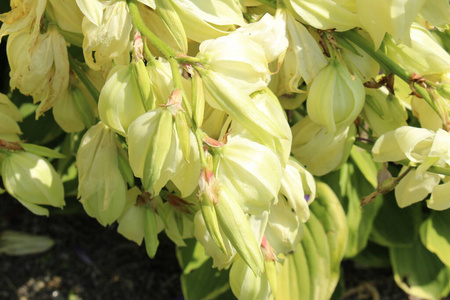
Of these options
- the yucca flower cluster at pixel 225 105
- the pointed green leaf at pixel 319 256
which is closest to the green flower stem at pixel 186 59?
the yucca flower cluster at pixel 225 105

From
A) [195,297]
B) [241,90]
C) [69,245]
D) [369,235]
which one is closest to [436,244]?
[369,235]

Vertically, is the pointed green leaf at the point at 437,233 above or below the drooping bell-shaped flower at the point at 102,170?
below

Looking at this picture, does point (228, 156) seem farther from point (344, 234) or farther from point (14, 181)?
point (344, 234)

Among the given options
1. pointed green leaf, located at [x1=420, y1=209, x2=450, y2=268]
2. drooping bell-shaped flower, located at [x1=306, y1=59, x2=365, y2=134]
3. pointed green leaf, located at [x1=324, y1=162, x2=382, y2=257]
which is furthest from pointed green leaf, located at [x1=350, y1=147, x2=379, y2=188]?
drooping bell-shaped flower, located at [x1=306, y1=59, x2=365, y2=134]

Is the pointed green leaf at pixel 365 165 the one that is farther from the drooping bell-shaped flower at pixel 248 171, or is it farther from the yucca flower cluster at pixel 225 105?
the drooping bell-shaped flower at pixel 248 171

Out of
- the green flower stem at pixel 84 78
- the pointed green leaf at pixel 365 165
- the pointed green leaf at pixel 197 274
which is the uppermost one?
Answer: the green flower stem at pixel 84 78

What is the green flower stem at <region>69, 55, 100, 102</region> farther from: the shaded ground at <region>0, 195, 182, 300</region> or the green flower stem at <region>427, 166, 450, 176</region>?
the shaded ground at <region>0, 195, 182, 300</region>

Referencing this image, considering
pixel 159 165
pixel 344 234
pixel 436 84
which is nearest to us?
pixel 159 165
